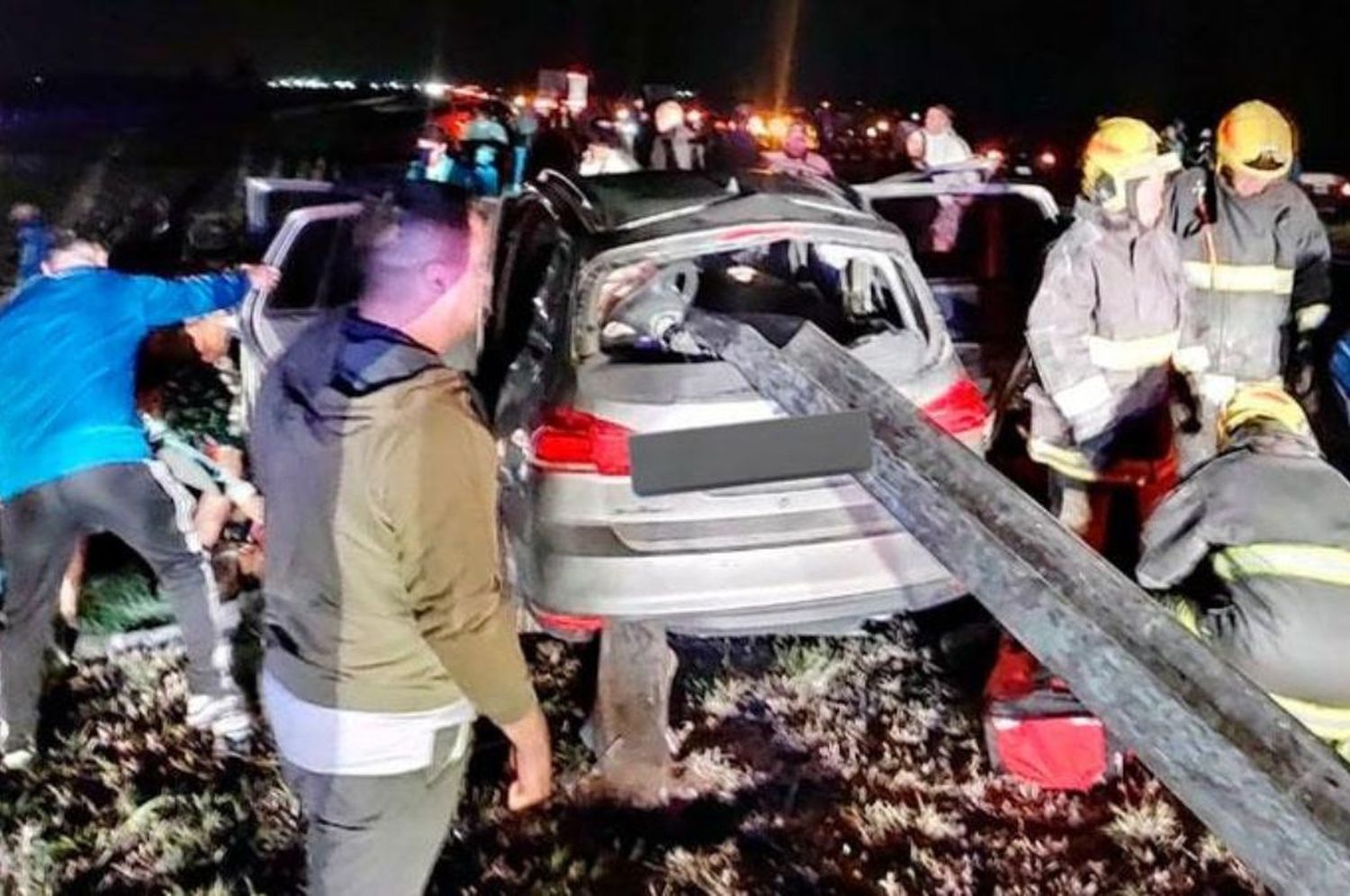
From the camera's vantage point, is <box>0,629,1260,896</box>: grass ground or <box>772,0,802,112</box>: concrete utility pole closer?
<box>0,629,1260,896</box>: grass ground

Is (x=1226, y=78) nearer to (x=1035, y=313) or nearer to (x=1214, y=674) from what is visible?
(x=1035, y=313)

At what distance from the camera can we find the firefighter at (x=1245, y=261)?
4.92 metres

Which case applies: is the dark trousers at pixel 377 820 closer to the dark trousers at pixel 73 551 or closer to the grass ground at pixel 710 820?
the grass ground at pixel 710 820

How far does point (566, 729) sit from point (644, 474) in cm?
244

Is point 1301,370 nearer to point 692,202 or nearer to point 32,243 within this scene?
point 692,202

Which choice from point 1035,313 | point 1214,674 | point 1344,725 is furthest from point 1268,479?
point 1035,313

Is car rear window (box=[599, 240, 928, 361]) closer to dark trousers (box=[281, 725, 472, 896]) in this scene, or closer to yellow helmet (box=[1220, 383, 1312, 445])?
yellow helmet (box=[1220, 383, 1312, 445])

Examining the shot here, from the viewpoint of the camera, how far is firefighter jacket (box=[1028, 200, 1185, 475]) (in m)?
4.60

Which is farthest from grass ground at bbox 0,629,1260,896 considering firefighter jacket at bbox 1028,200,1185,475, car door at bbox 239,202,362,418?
car door at bbox 239,202,362,418

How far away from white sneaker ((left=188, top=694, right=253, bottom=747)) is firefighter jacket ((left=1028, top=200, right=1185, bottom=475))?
8.97ft

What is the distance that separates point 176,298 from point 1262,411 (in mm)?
2980

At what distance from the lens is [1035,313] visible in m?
4.64

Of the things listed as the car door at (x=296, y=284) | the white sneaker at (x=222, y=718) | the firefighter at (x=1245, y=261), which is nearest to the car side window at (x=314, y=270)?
the car door at (x=296, y=284)

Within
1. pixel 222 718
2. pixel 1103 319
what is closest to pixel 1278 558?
pixel 1103 319
